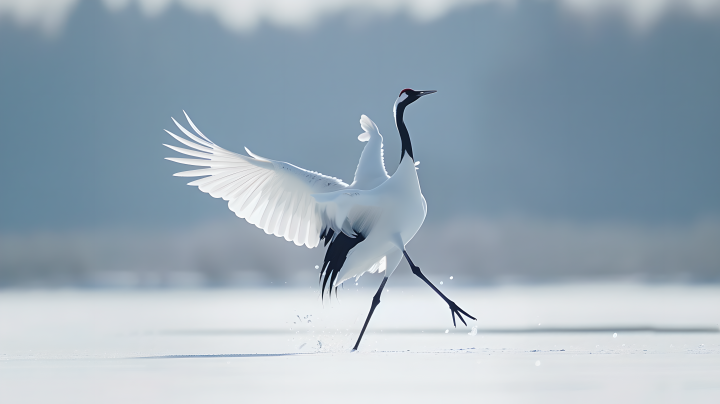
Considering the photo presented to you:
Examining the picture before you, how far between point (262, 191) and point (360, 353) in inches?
92.4

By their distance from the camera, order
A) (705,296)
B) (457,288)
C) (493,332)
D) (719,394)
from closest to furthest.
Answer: (719,394), (493,332), (705,296), (457,288)

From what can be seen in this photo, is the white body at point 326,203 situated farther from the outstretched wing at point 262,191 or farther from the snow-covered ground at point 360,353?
the snow-covered ground at point 360,353

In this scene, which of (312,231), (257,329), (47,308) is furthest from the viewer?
(47,308)

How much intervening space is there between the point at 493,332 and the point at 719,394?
16.2 feet

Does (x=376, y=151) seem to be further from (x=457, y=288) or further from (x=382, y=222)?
(x=457, y=288)

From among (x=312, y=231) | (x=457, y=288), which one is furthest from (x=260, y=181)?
(x=457, y=288)

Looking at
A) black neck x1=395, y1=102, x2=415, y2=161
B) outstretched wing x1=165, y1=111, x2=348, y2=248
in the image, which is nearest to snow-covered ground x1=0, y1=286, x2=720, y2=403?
outstretched wing x1=165, y1=111, x2=348, y2=248

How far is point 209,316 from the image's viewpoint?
14422 millimetres

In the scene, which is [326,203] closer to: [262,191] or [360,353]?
[262,191]

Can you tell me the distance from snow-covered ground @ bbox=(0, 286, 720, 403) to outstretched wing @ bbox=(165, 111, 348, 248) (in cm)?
105

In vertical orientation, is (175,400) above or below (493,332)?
below

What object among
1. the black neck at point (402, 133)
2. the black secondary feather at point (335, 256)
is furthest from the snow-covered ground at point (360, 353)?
the black neck at point (402, 133)

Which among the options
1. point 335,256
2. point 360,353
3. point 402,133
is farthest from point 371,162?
point 360,353

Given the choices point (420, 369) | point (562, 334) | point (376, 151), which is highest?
point (376, 151)
